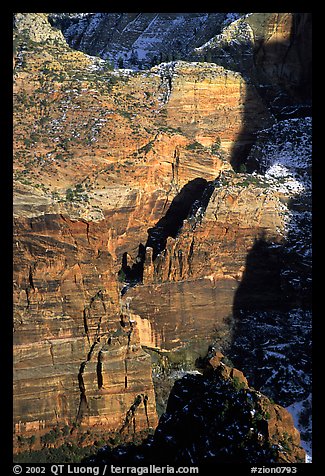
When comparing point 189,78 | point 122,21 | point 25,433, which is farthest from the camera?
point 122,21

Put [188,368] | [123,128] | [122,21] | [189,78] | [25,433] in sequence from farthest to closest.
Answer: [122,21], [189,78], [123,128], [188,368], [25,433]

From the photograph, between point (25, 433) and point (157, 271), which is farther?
point (157, 271)

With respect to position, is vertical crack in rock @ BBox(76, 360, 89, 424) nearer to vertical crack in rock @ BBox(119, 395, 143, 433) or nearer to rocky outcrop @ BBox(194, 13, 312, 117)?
vertical crack in rock @ BBox(119, 395, 143, 433)

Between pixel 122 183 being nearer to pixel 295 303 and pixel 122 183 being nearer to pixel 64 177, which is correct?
pixel 64 177

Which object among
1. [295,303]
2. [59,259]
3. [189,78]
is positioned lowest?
[295,303]

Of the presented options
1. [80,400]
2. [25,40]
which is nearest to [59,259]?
[80,400]

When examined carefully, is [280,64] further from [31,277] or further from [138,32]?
[31,277]

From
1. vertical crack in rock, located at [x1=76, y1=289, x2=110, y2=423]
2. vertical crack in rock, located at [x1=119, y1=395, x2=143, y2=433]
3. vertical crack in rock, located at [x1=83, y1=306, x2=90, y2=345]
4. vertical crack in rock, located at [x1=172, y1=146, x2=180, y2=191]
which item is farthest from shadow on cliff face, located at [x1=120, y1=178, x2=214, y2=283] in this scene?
vertical crack in rock, located at [x1=119, y1=395, x2=143, y2=433]
